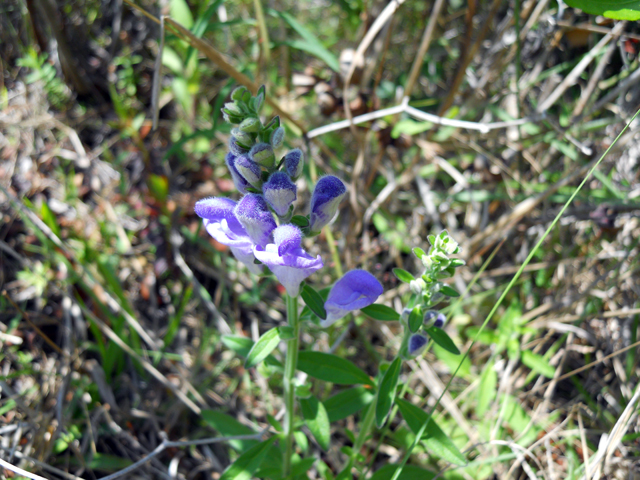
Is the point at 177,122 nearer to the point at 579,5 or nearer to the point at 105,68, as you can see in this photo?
the point at 105,68

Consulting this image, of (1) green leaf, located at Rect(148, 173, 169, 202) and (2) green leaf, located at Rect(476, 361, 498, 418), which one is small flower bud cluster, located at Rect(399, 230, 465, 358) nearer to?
(2) green leaf, located at Rect(476, 361, 498, 418)

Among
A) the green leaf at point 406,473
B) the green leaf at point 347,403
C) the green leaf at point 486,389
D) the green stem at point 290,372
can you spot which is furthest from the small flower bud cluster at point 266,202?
the green leaf at point 486,389

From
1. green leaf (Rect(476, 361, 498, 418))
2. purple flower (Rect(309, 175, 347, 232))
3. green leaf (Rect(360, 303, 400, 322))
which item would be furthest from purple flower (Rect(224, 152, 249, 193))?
green leaf (Rect(476, 361, 498, 418))

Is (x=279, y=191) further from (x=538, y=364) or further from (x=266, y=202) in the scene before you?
(x=538, y=364)

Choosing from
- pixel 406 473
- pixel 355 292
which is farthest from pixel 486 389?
pixel 355 292

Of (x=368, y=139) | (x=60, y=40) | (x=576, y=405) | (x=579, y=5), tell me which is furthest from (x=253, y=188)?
(x=60, y=40)

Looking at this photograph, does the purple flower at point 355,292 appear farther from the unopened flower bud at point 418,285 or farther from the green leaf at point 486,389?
the green leaf at point 486,389
